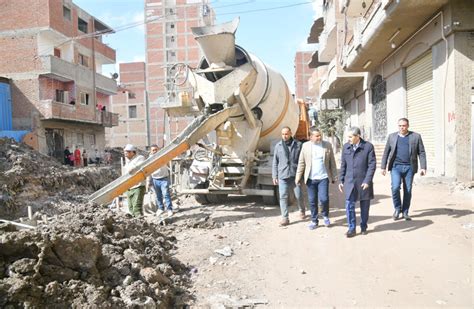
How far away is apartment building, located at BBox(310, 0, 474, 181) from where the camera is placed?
29.1 feet

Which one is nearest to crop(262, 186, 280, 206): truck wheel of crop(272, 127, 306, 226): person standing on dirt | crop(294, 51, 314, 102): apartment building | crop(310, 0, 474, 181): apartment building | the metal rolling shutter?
crop(272, 127, 306, 226): person standing on dirt

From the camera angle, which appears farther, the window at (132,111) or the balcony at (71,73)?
the window at (132,111)

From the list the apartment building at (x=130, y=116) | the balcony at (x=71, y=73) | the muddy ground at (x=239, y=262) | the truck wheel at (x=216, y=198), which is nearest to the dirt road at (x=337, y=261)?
the muddy ground at (x=239, y=262)

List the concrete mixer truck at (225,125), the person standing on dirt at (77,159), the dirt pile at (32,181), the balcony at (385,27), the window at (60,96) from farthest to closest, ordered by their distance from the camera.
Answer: the window at (60,96), the person standing on dirt at (77,159), the dirt pile at (32,181), the balcony at (385,27), the concrete mixer truck at (225,125)

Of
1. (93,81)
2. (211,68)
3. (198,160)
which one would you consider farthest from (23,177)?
(93,81)

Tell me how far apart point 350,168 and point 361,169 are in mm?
155

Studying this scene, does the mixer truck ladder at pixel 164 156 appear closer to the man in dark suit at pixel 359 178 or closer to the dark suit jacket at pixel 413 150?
the man in dark suit at pixel 359 178

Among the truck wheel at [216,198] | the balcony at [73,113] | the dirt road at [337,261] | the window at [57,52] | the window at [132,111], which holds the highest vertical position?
the window at [57,52]

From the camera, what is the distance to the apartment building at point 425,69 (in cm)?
886

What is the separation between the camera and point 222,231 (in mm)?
6336

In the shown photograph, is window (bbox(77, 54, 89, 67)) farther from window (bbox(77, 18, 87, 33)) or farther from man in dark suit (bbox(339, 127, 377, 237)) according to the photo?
man in dark suit (bbox(339, 127, 377, 237))

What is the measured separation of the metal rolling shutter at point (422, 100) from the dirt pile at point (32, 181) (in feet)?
40.7

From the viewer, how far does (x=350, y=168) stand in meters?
5.54

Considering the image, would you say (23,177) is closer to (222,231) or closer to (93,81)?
(222,231)
